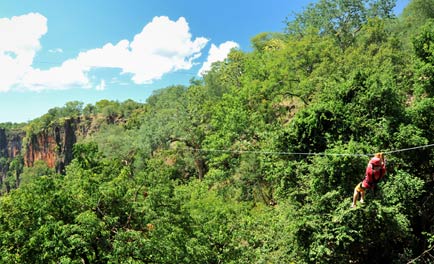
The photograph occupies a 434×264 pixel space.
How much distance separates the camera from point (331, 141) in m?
13.9

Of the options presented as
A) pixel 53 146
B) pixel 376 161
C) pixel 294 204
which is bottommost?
pixel 294 204

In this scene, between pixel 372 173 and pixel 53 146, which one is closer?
pixel 372 173

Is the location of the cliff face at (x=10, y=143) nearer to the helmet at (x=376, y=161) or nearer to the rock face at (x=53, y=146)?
the rock face at (x=53, y=146)

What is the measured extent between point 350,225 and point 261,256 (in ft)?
13.1

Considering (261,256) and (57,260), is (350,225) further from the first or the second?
(57,260)

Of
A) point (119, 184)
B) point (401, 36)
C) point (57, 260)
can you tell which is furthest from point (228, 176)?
point (401, 36)

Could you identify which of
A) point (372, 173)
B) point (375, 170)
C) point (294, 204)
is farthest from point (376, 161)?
point (294, 204)

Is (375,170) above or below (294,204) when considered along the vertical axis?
above

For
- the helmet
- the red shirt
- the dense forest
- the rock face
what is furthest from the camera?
the rock face

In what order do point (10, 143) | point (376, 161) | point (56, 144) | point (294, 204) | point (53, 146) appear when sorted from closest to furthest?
point (376, 161) → point (294, 204) → point (56, 144) → point (53, 146) → point (10, 143)

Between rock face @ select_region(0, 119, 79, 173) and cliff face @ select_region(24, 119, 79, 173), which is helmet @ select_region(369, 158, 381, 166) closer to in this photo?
rock face @ select_region(0, 119, 79, 173)

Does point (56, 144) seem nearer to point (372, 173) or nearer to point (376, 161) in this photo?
point (372, 173)

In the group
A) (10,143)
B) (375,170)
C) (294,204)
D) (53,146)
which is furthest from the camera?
(10,143)

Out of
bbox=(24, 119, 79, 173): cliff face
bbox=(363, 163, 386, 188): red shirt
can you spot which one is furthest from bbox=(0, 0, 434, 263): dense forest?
bbox=(24, 119, 79, 173): cliff face
